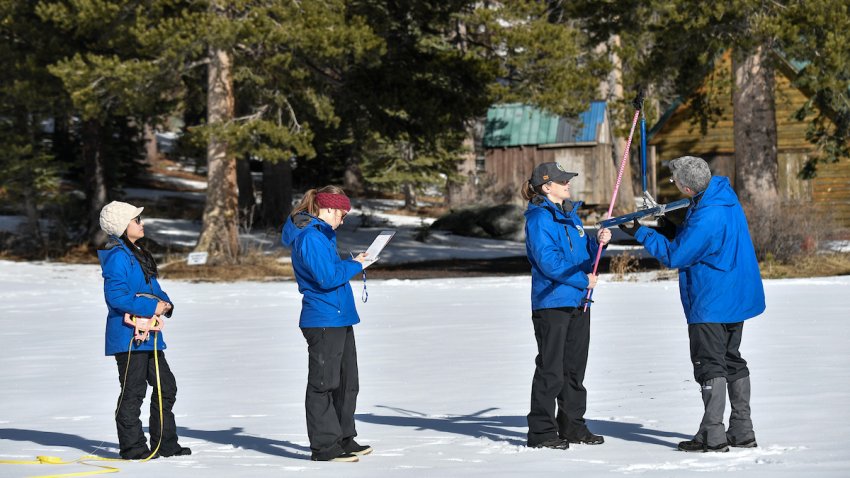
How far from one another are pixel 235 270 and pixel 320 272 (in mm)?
18519

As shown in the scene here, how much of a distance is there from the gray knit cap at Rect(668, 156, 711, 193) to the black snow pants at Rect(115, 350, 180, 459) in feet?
10.6

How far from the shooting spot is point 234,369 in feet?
39.5

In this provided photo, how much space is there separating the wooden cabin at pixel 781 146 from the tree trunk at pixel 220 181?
10300 millimetres

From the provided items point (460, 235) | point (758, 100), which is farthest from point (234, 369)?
point (460, 235)

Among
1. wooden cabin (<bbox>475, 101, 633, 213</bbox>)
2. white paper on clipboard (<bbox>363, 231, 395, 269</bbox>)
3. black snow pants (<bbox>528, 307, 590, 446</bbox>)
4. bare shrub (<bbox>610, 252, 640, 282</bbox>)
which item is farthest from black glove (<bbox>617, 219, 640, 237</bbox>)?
wooden cabin (<bbox>475, 101, 633, 213</bbox>)

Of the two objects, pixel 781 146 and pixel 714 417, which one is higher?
pixel 781 146

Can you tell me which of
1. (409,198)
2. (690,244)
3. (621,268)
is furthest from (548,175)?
(409,198)

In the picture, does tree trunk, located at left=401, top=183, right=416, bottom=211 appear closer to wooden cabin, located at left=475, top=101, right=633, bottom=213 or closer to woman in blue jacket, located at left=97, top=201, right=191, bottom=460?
wooden cabin, located at left=475, top=101, right=633, bottom=213

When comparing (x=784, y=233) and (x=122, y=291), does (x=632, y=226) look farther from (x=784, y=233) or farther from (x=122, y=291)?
(x=784, y=233)

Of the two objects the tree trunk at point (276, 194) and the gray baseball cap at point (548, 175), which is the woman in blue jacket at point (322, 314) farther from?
the tree trunk at point (276, 194)

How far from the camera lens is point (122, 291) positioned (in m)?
7.60

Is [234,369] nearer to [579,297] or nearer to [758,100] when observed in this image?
[579,297]

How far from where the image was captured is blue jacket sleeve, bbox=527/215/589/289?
7.42m

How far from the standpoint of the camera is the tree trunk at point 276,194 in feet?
117
